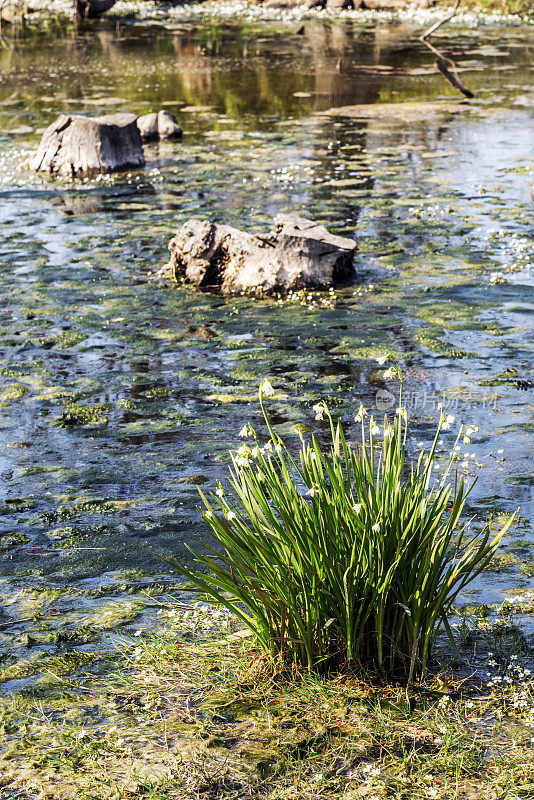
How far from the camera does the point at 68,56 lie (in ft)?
92.8

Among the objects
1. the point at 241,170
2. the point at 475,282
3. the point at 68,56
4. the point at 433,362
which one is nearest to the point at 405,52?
the point at 68,56

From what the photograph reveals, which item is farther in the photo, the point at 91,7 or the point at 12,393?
the point at 91,7

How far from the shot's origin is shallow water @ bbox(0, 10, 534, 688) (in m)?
5.01

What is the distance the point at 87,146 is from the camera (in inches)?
558

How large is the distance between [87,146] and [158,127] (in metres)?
2.76

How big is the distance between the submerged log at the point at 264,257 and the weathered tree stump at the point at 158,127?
7721mm

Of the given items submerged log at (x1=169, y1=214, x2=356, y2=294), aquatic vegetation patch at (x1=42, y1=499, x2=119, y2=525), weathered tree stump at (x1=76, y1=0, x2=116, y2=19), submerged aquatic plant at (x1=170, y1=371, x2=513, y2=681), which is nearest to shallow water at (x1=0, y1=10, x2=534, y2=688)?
aquatic vegetation patch at (x1=42, y1=499, x2=119, y2=525)

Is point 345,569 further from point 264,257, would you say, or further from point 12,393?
point 264,257

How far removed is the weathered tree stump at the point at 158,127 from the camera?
54.3 feet

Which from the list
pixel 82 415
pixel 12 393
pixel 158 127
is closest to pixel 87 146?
pixel 158 127

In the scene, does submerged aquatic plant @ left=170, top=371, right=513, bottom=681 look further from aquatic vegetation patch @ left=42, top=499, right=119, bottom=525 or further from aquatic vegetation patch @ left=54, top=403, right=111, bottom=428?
aquatic vegetation patch @ left=54, top=403, right=111, bottom=428

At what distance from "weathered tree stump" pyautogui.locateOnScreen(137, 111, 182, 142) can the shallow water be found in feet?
1.35

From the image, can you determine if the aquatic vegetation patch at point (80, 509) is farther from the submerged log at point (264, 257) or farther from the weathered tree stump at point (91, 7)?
the weathered tree stump at point (91, 7)

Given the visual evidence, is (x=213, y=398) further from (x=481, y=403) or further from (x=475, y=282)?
(x=475, y=282)
